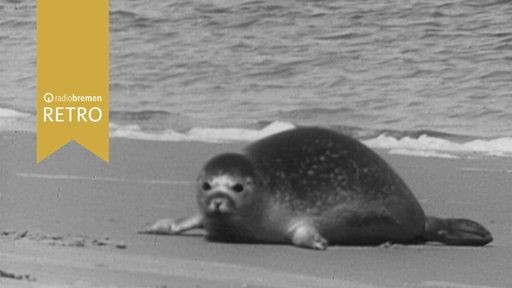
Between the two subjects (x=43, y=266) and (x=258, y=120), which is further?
(x=258, y=120)

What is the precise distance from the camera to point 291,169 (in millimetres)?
6441

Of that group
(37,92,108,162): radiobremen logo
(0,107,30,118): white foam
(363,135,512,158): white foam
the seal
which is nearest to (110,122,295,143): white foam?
(0,107,30,118): white foam

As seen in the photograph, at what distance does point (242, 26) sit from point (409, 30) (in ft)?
4.97

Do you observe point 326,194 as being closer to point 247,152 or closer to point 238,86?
point 247,152

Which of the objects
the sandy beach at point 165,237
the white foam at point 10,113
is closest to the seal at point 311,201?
the sandy beach at point 165,237

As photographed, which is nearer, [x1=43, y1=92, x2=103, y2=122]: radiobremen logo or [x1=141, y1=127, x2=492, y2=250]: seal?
[x1=141, y1=127, x2=492, y2=250]: seal

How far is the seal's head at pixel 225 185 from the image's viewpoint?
6.02 m

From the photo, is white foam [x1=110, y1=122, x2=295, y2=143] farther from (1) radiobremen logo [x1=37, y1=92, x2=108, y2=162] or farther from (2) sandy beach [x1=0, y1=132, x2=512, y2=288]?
(1) radiobremen logo [x1=37, y1=92, x2=108, y2=162]

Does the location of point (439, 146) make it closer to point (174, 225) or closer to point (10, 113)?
point (10, 113)

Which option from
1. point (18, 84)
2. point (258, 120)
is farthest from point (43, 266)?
Answer: point (258, 120)

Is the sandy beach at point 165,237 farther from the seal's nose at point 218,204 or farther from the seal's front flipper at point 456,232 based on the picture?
the seal's nose at point 218,204

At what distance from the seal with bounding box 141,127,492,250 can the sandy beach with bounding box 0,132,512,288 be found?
0.39 ft

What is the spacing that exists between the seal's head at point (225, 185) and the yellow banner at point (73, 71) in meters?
0.53

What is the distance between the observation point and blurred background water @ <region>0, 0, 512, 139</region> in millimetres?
10375
